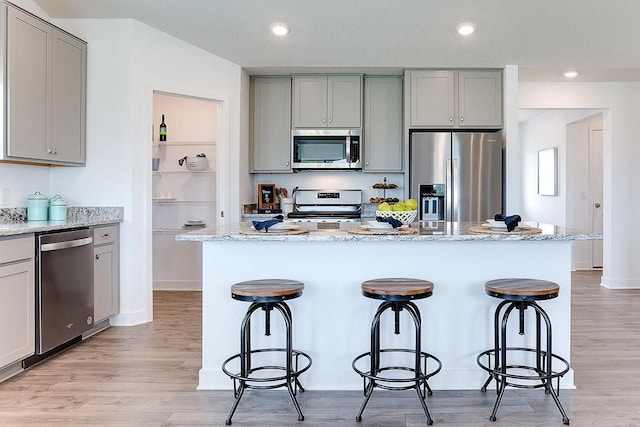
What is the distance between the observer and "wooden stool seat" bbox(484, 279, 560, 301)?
6.89ft

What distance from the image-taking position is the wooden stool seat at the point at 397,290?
81.7 inches

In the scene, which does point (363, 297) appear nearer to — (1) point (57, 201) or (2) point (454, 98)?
(1) point (57, 201)

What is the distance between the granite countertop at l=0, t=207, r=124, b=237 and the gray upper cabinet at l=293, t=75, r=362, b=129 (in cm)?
211

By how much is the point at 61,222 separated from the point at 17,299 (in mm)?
846

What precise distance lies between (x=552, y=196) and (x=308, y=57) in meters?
4.77

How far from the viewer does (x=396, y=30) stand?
3.77m

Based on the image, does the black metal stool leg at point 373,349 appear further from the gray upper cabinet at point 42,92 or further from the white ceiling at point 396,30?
the gray upper cabinet at point 42,92

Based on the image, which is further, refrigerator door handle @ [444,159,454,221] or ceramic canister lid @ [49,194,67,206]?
refrigerator door handle @ [444,159,454,221]

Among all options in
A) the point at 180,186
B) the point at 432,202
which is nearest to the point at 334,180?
the point at 432,202

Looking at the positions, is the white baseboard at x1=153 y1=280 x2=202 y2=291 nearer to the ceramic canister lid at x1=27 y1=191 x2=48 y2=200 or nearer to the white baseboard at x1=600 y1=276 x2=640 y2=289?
the ceramic canister lid at x1=27 y1=191 x2=48 y2=200

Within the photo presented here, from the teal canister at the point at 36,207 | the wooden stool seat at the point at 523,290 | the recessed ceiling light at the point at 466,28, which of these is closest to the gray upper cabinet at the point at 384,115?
the recessed ceiling light at the point at 466,28

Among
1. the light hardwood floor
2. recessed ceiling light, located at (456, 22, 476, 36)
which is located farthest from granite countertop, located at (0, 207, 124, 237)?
recessed ceiling light, located at (456, 22, 476, 36)

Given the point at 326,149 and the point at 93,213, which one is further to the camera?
the point at 326,149

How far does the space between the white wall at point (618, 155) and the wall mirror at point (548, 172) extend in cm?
141
